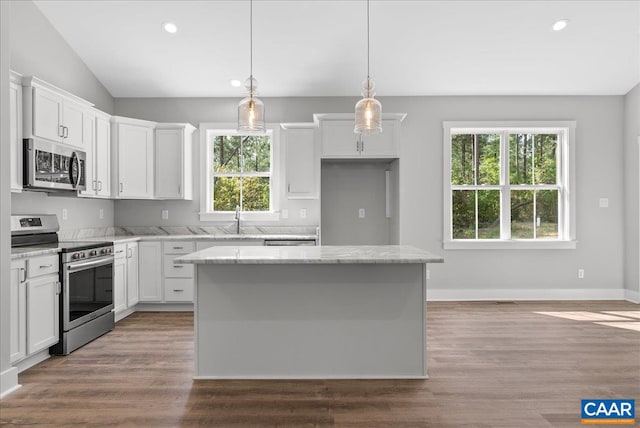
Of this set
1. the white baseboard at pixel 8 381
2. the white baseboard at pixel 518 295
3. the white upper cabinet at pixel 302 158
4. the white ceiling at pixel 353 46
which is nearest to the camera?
the white baseboard at pixel 8 381

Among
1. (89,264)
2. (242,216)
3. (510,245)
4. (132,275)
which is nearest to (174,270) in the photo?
(132,275)

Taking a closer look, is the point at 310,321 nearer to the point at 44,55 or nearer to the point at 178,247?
→ the point at 178,247

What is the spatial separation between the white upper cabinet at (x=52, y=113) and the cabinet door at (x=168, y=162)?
100 cm

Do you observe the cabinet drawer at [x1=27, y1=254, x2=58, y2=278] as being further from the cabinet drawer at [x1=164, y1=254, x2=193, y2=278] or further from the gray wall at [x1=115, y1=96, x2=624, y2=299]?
the gray wall at [x1=115, y1=96, x2=624, y2=299]

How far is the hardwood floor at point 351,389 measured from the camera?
2369 mm

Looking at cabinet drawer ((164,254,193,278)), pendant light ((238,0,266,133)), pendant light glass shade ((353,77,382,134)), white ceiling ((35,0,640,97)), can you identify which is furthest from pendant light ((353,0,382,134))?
cabinet drawer ((164,254,193,278))

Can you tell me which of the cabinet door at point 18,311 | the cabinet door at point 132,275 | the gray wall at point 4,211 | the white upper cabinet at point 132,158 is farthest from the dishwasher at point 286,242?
the gray wall at point 4,211

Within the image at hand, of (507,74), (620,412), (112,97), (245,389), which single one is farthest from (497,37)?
(112,97)

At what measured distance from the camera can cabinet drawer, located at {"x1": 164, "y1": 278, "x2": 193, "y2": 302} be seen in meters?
4.95

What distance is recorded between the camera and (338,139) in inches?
200

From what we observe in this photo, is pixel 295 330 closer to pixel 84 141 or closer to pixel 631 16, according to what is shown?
pixel 84 141

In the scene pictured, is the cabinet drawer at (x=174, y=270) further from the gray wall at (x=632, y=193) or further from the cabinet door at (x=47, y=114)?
the gray wall at (x=632, y=193)

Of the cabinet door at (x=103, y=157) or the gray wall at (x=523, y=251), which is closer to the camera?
the cabinet door at (x=103, y=157)

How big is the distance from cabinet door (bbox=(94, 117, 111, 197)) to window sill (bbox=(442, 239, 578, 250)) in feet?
13.8
